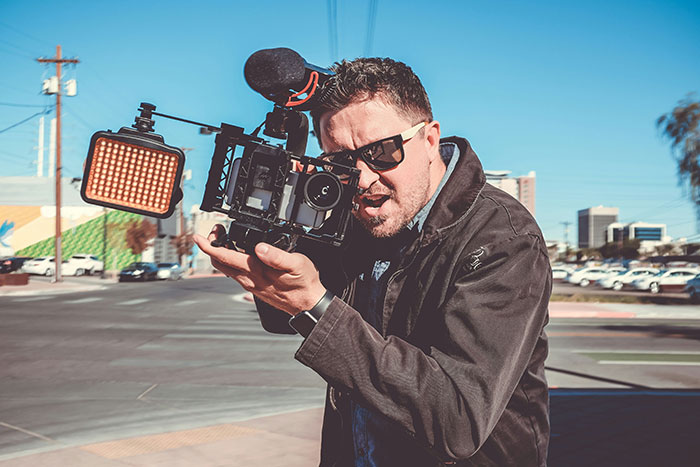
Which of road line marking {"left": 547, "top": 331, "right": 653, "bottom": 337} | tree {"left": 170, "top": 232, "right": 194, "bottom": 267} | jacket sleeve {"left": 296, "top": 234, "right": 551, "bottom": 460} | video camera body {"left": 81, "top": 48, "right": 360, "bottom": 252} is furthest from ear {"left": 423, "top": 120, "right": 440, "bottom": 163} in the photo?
tree {"left": 170, "top": 232, "right": 194, "bottom": 267}

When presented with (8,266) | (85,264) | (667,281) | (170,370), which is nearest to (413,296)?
(170,370)

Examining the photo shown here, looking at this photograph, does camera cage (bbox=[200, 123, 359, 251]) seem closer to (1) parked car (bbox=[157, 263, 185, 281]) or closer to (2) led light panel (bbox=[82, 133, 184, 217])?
(2) led light panel (bbox=[82, 133, 184, 217])

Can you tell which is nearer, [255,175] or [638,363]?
[255,175]

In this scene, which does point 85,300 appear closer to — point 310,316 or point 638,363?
point 638,363

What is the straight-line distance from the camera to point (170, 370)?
867cm

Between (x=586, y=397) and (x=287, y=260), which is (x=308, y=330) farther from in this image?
(x=586, y=397)

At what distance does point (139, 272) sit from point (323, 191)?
38.7 meters

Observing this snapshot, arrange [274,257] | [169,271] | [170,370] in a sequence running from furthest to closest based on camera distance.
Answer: [169,271] → [170,370] → [274,257]

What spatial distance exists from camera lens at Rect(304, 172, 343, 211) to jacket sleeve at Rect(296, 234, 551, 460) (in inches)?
7.8

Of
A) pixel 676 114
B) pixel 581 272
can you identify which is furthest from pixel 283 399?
pixel 581 272

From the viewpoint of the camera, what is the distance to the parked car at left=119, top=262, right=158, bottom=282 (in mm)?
37438

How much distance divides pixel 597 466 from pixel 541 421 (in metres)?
3.90

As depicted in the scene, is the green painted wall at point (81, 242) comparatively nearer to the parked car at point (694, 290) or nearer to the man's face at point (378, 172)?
the parked car at point (694, 290)

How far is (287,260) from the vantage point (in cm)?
115
